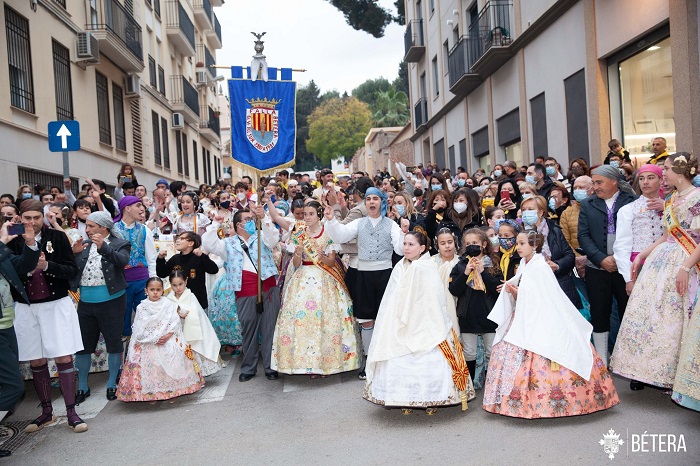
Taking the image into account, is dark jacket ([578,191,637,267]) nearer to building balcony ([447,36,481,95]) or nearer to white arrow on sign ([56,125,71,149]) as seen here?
white arrow on sign ([56,125,71,149])

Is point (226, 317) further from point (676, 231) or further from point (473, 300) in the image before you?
point (676, 231)

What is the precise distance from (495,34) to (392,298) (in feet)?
42.5

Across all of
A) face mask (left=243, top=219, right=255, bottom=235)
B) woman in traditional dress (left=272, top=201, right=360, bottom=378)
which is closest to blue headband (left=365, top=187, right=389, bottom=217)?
woman in traditional dress (left=272, top=201, right=360, bottom=378)

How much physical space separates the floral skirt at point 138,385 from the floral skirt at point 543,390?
3002 millimetres

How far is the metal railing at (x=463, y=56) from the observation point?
63.9 feet

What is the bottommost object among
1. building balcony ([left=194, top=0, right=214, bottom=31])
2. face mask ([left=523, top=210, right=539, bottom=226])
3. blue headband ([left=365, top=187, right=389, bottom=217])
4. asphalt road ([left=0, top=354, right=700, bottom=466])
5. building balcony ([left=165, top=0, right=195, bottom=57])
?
→ asphalt road ([left=0, top=354, right=700, bottom=466])

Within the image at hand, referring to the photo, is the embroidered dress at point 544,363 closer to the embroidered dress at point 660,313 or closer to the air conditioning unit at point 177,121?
the embroidered dress at point 660,313

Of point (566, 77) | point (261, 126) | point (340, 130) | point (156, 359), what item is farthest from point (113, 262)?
point (340, 130)

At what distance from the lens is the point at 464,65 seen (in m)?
20.7

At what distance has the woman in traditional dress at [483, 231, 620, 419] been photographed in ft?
17.6

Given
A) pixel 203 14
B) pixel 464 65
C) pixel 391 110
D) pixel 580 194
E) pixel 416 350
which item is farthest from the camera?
pixel 391 110

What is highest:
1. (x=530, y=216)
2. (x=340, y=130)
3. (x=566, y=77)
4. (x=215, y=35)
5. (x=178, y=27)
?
(x=215, y=35)

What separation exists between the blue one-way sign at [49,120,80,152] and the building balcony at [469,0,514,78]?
34.9 ft

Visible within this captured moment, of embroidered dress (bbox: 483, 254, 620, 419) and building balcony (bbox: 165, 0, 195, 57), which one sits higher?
building balcony (bbox: 165, 0, 195, 57)
